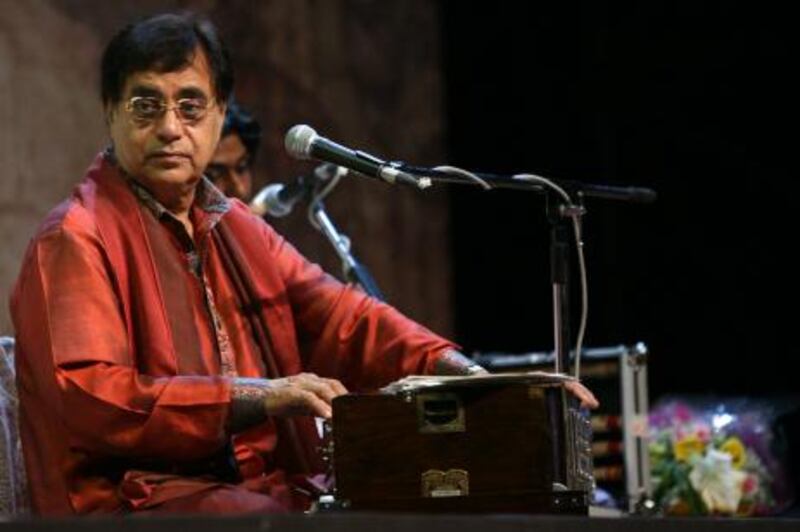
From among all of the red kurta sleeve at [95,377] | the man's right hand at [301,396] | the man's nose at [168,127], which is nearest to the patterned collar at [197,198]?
the man's nose at [168,127]

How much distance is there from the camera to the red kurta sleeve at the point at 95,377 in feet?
11.0

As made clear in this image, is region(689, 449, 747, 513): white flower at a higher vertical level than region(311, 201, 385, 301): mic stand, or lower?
lower

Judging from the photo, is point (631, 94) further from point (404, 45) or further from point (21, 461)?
point (21, 461)

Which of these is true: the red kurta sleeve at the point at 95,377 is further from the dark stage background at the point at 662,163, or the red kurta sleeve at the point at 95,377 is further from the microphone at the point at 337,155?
the dark stage background at the point at 662,163

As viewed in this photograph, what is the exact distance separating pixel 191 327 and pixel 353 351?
0.50 meters

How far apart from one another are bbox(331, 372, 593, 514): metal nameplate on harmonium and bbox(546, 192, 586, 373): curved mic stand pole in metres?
0.50

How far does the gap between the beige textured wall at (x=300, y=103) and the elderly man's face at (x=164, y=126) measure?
129 centimetres

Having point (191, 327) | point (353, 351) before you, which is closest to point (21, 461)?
point (191, 327)

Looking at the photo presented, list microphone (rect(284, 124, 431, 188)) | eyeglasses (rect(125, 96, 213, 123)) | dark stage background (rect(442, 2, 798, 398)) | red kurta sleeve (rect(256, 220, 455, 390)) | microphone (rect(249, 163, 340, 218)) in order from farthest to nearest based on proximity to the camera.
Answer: dark stage background (rect(442, 2, 798, 398)) < microphone (rect(249, 163, 340, 218)) < red kurta sleeve (rect(256, 220, 455, 390)) < eyeglasses (rect(125, 96, 213, 123)) < microphone (rect(284, 124, 431, 188))

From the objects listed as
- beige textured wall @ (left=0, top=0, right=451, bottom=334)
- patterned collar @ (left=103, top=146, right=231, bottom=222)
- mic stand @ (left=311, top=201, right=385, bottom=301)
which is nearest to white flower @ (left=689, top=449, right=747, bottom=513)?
mic stand @ (left=311, top=201, right=385, bottom=301)

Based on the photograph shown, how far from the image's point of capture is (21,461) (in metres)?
3.70

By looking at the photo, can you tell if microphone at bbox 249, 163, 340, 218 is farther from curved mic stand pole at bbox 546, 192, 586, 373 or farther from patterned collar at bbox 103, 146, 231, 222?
curved mic stand pole at bbox 546, 192, 586, 373

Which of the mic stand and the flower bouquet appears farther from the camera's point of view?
the flower bouquet

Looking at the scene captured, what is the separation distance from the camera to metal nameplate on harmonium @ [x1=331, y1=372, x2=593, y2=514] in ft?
10.6
